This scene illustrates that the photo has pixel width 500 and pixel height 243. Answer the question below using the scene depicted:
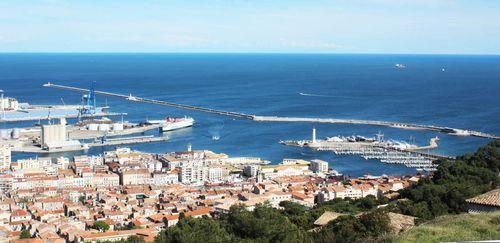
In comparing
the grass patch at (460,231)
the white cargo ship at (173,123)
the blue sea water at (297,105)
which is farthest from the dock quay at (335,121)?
the grass patch at (460,231)

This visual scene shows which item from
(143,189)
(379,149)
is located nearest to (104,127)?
(143,189)

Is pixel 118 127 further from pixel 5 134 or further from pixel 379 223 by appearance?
pixel 379 223

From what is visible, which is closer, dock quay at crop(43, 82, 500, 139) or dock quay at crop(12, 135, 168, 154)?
dock quay at crop(12, 135, 168, 154)

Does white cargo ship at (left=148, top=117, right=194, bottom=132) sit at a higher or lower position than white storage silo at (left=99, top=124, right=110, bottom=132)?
higher

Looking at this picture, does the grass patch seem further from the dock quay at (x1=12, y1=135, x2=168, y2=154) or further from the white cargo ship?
the white cargo ship

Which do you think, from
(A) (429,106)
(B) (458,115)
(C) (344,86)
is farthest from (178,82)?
(B) (458,115)

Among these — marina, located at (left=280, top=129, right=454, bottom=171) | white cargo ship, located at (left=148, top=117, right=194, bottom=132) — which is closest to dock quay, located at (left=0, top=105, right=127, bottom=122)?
white cargo ship, located at (left=148, top=117, right=194, bottom=132)

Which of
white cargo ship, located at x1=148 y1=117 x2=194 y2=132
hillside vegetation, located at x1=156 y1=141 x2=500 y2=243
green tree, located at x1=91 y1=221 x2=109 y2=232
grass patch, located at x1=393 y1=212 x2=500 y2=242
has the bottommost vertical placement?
white cargo ship, located at x1=148 y1=117 x2=194 y2=132

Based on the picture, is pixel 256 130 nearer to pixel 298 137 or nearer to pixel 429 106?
pixel 298 137
